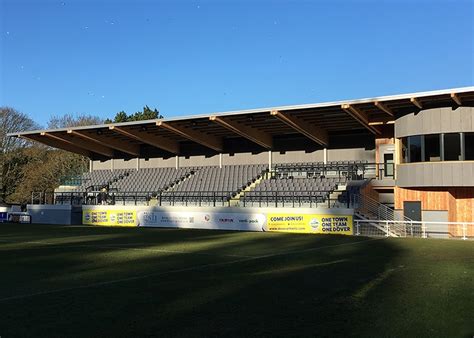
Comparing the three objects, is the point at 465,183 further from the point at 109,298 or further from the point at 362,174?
the point at 109,298

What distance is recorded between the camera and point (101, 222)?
3306 cm

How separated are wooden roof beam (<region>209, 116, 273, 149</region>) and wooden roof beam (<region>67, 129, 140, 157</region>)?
477 inches

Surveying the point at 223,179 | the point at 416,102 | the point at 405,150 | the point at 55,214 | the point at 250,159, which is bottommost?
the point at 55,214

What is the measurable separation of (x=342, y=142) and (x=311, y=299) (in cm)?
2634

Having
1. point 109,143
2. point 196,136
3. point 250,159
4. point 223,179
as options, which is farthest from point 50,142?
point 250,159

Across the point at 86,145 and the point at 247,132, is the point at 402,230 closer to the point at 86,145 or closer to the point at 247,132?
the point at 247,132

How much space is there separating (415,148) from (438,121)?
191 centimetres

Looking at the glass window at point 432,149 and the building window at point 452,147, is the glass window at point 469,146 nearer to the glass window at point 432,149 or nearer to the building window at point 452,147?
the building window at point 452,147

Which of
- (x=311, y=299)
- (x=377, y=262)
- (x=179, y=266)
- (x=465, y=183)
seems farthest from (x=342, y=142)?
(x=311, y=299)

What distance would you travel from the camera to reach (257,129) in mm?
33719

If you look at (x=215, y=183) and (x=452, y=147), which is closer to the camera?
(x=452, y=147)

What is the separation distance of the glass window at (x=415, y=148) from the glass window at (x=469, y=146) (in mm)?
2322

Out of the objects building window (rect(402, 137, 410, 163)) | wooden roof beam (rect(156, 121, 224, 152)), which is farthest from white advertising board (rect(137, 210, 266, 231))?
building window (rect(402, 137, 410, 163))

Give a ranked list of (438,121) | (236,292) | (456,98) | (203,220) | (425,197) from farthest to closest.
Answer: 1. (203,220)
2. (425,197)
3. (438,121)
4. (456,98)
5. (236,292)
